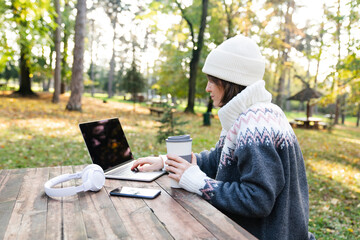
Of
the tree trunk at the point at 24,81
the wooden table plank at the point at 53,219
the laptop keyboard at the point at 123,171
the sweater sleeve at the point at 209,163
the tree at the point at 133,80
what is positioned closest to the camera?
the wooden table plank at the point at 53,219

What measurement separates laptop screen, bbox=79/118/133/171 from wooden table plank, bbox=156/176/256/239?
532 millimetres

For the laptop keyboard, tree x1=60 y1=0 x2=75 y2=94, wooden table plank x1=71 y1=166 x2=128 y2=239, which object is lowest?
wooden table plank x1=71 y1=166 x2=128 y2=239

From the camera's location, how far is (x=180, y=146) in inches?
70.6

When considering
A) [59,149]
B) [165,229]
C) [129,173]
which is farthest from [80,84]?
[165,229]

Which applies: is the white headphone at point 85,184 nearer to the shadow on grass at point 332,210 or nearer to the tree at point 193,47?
the shadow on grass at point 332,210

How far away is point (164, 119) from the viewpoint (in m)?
7.32

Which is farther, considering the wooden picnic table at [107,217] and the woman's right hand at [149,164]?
the woman's right hand at [149,164]

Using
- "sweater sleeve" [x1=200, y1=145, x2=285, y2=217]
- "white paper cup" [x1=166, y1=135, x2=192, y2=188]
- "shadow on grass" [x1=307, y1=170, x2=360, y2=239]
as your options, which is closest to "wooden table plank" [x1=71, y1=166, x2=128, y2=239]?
"white paper cup" [x1=166, y1=135, x2=192, y2=188]

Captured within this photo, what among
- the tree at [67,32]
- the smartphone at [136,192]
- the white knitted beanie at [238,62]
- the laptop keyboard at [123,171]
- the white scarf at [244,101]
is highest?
the tree at [67,32]

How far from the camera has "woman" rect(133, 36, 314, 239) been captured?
154 cm

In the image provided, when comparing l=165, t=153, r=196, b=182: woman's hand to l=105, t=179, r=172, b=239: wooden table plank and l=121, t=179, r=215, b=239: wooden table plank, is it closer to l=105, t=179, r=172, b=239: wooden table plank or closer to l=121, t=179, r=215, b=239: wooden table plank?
l=121, t=179, r=215, b=239: wooden table plank

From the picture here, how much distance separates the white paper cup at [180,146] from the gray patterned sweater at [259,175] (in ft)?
0.36

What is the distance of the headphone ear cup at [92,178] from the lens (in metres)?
1.79

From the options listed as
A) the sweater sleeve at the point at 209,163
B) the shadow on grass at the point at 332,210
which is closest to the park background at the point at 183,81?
the shadow on grass at the point at 332,210
